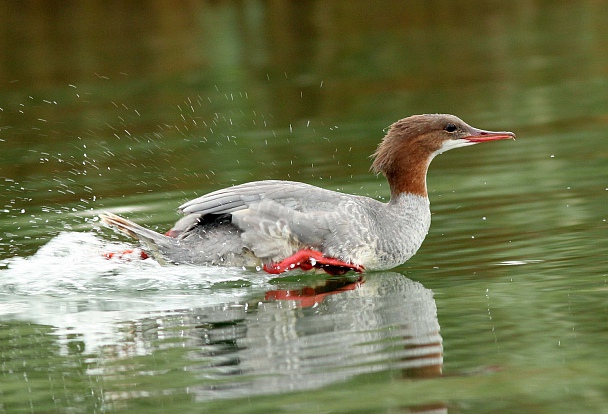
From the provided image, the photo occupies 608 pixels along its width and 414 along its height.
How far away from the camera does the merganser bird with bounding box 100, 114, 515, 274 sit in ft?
23.2

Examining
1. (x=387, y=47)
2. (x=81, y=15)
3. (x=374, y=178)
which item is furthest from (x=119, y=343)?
(x=81, y=15)

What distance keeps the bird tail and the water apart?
0.14 metres

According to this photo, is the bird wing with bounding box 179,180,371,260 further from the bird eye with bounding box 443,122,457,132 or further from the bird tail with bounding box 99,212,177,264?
the bird eye with bounding box 443,122,457,132

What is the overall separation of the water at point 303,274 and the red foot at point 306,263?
0.11 meters

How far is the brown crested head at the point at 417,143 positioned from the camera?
25.6ft

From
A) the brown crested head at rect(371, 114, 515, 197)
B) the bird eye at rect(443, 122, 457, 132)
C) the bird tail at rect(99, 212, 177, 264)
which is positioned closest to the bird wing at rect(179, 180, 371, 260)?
the bird tail at rect(99, 212, 177, 264)

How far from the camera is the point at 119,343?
222 inches

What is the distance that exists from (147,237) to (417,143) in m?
2.06

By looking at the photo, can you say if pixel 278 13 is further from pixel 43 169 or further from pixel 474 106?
pixel 43 169

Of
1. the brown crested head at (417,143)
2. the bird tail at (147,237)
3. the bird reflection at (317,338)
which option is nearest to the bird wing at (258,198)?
the bird tail at (147,237)

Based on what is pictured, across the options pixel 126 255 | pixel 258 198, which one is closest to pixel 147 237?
pixel 126 255

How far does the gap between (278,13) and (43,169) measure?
56.3 ft

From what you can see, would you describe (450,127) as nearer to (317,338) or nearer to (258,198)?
(258,198)

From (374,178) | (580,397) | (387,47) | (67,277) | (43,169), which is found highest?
(387,47)
